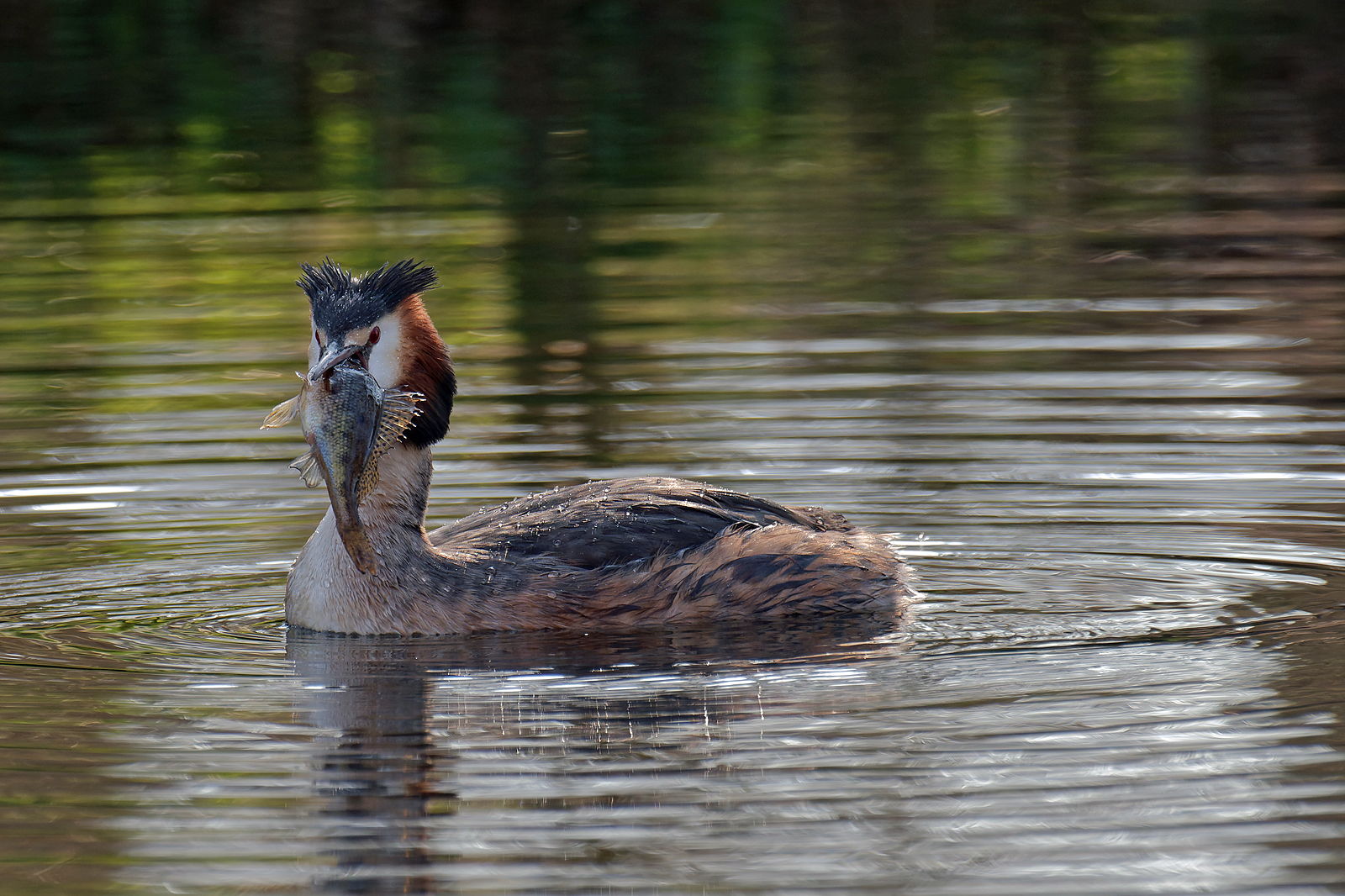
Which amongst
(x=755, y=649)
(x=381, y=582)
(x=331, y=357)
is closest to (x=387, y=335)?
(x=331, y=357)

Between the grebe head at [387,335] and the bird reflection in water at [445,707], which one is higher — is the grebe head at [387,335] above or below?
above

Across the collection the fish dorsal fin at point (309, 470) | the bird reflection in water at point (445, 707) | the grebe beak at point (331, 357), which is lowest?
the bird reflection in water at point (445, 707)

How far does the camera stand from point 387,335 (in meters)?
8.87

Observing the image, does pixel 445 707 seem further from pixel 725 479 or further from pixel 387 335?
pixel 725 479

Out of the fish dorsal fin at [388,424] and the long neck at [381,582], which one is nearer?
the fish dorsal fin at [388,424]

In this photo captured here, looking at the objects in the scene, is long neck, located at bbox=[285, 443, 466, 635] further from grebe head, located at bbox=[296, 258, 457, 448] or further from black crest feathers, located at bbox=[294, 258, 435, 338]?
black crest feathers, located at bbox=[294, 258, 435, 338]

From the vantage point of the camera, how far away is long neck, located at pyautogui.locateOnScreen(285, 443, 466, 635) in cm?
889

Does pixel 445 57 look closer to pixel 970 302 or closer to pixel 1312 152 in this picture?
pixel 1312 152

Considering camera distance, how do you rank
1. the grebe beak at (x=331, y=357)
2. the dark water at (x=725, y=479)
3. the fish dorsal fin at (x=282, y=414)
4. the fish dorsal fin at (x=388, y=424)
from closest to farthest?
the dark water at (x=725, y=479), the grebe beak at (x=331, y=357), the fish dorsal fin at (x=282, y=414), the fish dorsal fin at (x=388, y=424)

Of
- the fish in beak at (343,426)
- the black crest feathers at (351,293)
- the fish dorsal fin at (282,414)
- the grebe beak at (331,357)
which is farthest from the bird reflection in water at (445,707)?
the black crest feathers at (351,293)

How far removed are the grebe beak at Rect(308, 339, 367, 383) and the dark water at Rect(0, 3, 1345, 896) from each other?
3.74ft

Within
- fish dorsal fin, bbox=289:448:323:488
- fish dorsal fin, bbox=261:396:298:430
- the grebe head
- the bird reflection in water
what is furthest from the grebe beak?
the bird reflection in water

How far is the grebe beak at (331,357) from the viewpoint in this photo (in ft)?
27.2

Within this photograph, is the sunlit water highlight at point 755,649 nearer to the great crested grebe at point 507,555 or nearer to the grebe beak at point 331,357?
the great crested grebe at point 507,555
